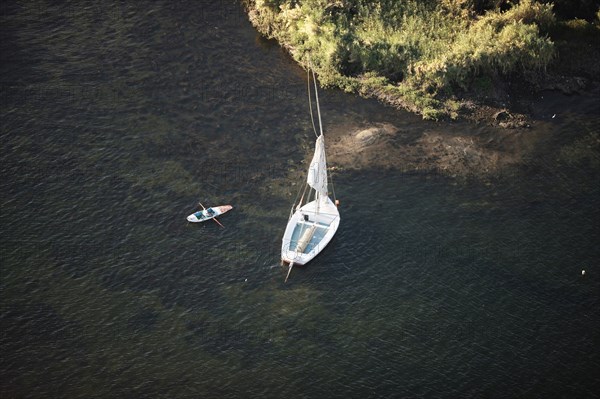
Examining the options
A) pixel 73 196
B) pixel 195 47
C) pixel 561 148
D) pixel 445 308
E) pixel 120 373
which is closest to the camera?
pixel 120 373

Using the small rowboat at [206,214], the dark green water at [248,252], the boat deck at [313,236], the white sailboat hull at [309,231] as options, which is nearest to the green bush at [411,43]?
the dark green water at [248,252]

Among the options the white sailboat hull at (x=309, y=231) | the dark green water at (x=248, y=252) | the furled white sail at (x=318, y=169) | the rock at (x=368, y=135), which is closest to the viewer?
the dark green water at (x=248, y=252)

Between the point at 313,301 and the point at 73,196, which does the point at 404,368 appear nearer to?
the point at 313,301

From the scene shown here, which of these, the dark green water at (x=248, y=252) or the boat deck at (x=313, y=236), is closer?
the dark green water at (x=248, y=252)

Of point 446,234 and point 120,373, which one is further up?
point 446,234

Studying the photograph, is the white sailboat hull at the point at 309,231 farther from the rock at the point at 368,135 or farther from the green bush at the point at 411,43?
the green bush at the point at 411,43

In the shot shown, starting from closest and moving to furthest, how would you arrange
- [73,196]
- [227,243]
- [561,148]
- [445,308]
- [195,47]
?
[445,308]
[227,243]
[73,196]
[561,148]
[195,47]

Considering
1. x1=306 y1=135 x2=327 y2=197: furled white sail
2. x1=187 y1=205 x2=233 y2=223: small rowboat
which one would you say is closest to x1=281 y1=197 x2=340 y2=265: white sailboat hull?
x1=306 y1=135 x2=327 y2=197: furled white sail

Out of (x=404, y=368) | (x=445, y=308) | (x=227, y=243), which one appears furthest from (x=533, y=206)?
(x=227, y=243)
